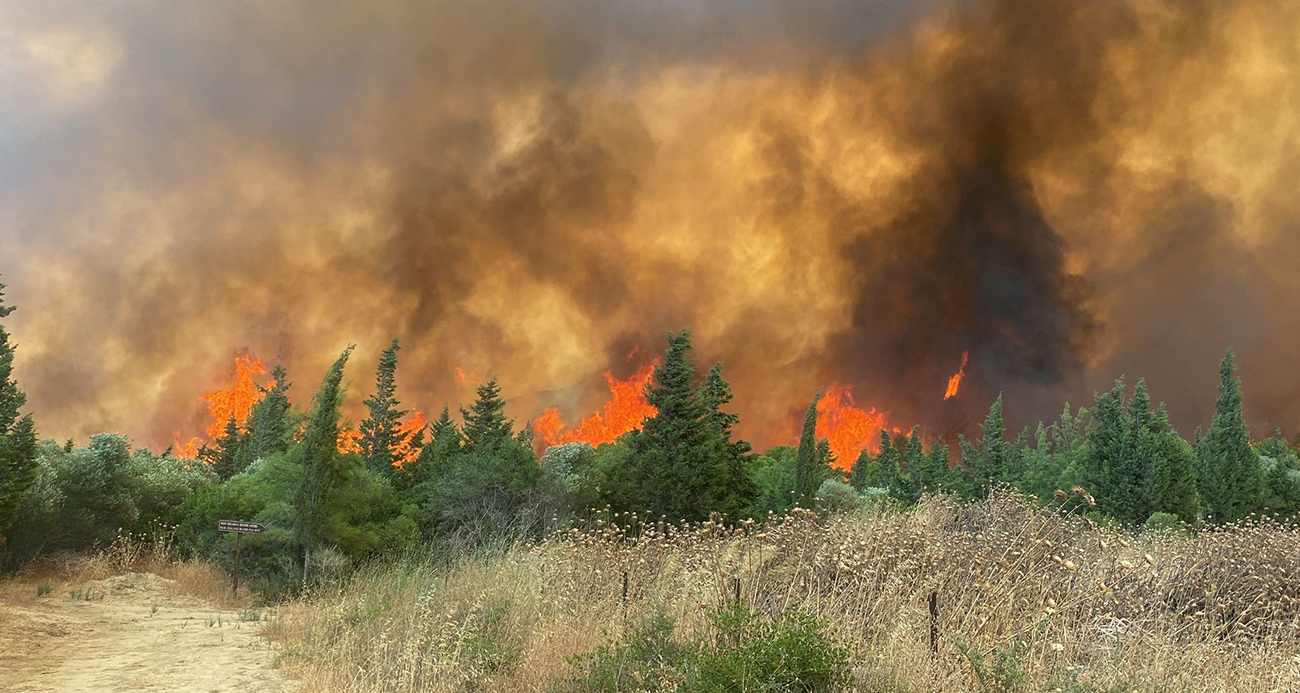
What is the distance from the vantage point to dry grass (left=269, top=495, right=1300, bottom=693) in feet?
19.4

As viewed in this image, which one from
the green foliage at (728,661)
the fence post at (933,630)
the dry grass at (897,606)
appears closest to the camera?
the green foliage at (728,661)

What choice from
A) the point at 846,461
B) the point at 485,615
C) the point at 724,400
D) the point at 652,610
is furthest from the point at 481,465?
the point at 846,461

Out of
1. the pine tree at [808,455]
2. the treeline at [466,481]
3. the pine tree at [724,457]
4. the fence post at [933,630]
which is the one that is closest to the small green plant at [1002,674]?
the fence post at [933,630]

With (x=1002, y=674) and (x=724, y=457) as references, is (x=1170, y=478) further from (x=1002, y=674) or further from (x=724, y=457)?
(x=1002, y=674)

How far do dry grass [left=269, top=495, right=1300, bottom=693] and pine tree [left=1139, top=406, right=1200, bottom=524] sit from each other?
71.4ft

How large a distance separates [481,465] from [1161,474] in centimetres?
2572

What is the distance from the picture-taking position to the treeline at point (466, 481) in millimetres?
15547

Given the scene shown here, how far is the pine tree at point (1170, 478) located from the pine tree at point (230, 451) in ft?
134

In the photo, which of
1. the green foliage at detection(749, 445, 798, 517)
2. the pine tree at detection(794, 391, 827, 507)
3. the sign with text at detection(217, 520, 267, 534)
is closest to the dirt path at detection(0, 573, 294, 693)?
the sign with text at detection(217, 520, 267, 534)

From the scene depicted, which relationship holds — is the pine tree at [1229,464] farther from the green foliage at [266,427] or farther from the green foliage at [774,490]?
the green foliage at [266,427]

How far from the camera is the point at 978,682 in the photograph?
5.40 m

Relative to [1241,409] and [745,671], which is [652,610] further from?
[1241,409]

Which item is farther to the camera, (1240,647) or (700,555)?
(700,555)

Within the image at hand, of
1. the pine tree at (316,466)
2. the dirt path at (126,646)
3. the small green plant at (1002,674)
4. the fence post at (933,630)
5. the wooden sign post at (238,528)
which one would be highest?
the pine tree at (316,466)
